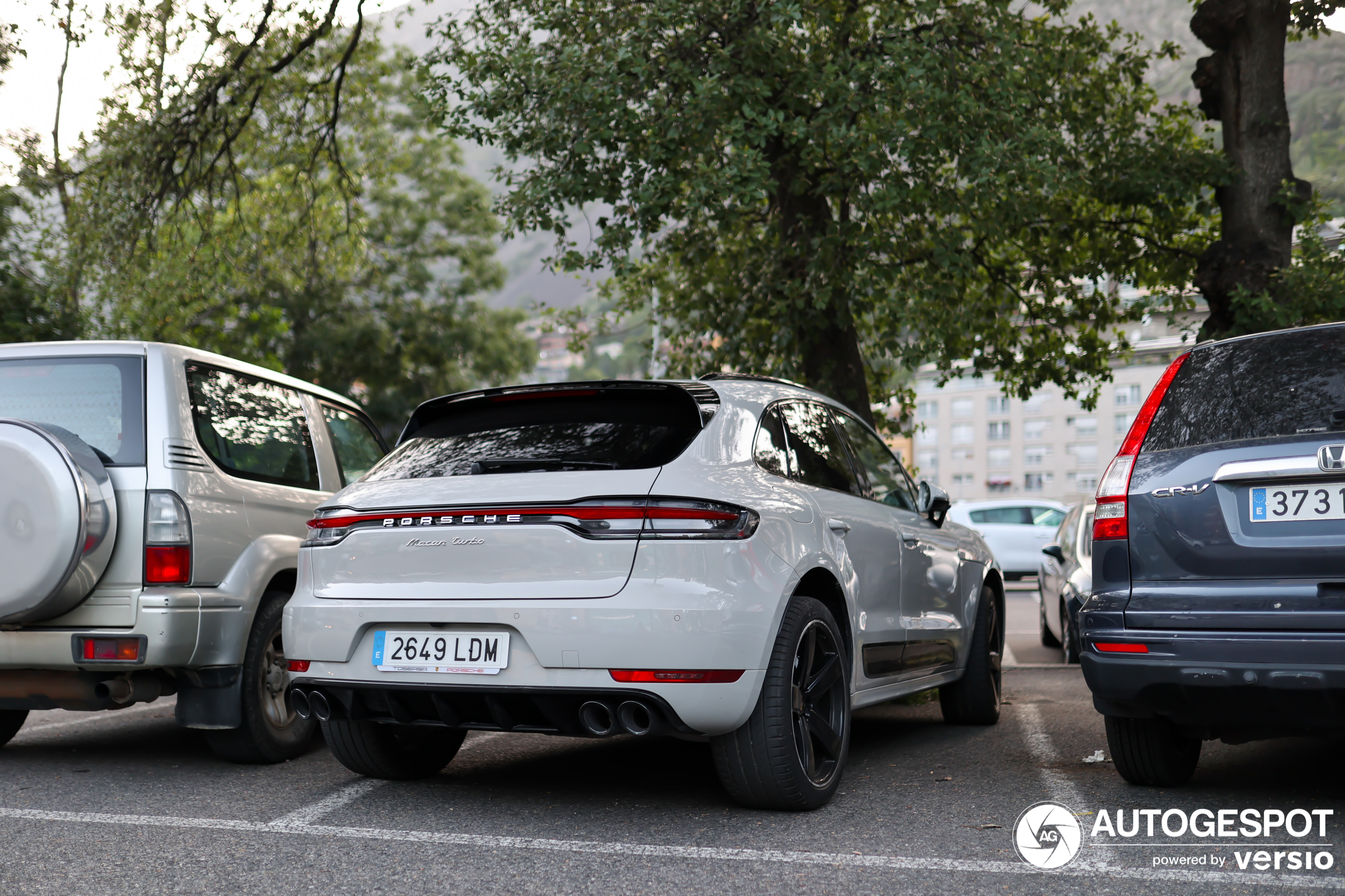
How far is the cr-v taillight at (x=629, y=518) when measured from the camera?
4008 mm

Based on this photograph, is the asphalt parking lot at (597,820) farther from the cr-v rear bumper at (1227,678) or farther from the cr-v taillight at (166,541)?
the cr-v taillight at (166,541)

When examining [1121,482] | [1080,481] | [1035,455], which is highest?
[1121,482]

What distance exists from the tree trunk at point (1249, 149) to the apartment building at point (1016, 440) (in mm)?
85691

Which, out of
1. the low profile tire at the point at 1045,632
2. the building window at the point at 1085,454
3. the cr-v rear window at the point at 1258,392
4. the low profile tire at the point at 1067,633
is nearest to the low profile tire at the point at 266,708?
the cr-v rear window at the point at 1258,392

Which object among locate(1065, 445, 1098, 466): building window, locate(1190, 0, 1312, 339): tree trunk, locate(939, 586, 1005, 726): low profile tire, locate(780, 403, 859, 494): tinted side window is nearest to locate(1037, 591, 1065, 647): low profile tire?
locate(1190, 0, 1312, 339): tree trunk

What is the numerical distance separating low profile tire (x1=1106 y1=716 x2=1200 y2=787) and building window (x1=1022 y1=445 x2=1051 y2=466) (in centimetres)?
9811

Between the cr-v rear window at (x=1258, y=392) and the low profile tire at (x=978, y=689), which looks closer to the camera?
the cr-v rear window at (x=1258, y=392)

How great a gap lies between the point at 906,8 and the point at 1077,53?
2089 millimetres

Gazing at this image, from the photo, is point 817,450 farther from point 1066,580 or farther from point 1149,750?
point 1066,580

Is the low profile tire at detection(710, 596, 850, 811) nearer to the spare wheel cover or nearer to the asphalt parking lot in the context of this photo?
the asphalt parking lot

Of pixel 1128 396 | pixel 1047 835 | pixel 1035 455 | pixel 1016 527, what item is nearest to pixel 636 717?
pixel 1047 835

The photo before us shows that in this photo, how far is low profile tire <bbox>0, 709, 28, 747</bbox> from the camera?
5.90 metres

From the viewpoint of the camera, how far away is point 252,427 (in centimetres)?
589

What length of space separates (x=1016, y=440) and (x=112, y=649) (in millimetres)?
100437
